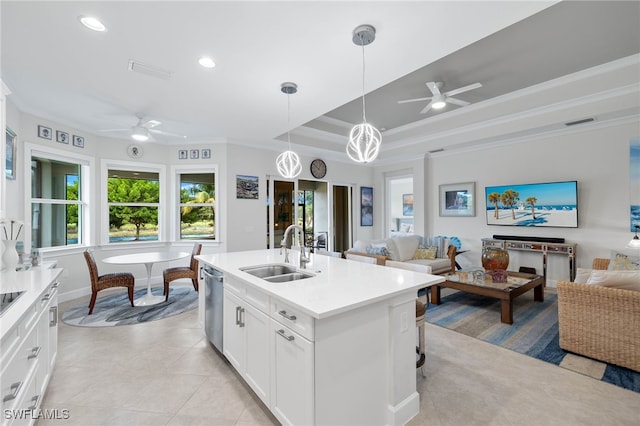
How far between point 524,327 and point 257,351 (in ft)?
10.1

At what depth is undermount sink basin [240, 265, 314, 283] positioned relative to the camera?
226 centimetres

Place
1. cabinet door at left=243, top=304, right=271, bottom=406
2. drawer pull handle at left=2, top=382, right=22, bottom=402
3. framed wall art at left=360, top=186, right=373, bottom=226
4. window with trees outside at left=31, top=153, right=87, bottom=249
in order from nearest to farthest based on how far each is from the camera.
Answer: drawer pull handle at left=2, top=382, right=22, bottom=402 < cabinet door at left=243, top=304, right=271, bottom=406 < window with trees outside at left=31, top=153, right=87, bottom=249 < framed wall art at left=360, top=186, right=373, bottom=226

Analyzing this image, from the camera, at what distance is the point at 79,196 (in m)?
4.64

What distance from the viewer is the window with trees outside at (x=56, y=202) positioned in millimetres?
4031

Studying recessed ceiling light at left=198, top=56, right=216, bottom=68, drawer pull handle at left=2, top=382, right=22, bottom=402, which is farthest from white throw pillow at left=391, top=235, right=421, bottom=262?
drawer pull handle at left=2, top=382, right=22, bottom=402

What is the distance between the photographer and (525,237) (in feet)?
16.0

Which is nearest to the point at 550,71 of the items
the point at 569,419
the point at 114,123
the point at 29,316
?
the point at 569,419

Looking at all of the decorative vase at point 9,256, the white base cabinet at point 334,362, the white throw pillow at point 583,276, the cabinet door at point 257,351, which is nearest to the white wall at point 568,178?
the white throw pillow at point 583,276

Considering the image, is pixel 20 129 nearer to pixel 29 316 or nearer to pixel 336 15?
pixel 29 316

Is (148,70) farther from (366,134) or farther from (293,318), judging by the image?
(293,318)

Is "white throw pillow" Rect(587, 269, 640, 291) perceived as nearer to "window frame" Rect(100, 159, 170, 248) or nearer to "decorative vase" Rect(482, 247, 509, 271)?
"decorative vase" Rect(482, 247, 509, 271)

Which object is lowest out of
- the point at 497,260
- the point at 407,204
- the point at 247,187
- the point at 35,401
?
the point at 35,401

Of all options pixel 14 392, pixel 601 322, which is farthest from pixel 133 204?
A: pixel 601 322

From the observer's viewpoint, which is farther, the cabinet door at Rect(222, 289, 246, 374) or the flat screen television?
the flat screen television
